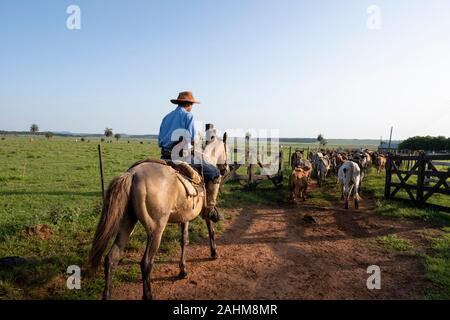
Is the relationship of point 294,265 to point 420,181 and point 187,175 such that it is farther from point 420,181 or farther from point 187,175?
point 420,181

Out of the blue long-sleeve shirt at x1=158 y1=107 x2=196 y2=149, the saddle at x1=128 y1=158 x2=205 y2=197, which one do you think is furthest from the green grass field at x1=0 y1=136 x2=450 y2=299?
the blue long-sleeve shirt at x1=158 y1=107 x2=196 y2=149

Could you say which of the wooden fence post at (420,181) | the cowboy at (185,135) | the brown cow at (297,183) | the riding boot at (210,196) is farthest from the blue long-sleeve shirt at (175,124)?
the wooden fence post at (420,181)

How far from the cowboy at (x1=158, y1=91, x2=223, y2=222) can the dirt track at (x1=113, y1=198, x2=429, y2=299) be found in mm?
1364

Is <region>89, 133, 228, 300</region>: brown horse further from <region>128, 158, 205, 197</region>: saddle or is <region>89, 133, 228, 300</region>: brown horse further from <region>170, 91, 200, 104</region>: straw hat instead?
<region>170, 91, 200, 104</region>: straw hat

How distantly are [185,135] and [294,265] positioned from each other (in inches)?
142

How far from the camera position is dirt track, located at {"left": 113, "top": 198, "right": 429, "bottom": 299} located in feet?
16.0

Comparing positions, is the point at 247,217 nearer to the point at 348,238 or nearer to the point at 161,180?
the point at 348,238

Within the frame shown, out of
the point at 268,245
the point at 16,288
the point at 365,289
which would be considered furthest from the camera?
the point at 268,245

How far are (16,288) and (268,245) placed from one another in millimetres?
5206

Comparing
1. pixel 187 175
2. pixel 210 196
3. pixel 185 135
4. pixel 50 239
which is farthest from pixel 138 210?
pixel 50 239

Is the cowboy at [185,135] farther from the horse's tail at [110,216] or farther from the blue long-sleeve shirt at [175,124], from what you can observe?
the horse's tail at [110,216]

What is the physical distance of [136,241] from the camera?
6.66 m

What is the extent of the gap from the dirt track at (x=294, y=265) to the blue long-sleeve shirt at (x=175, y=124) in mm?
2643
